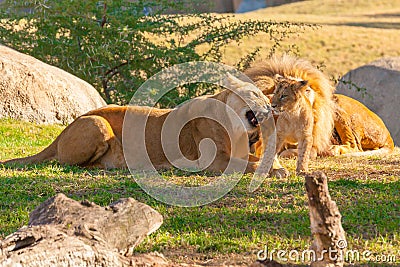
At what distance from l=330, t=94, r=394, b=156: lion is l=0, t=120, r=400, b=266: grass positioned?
155 centimetres

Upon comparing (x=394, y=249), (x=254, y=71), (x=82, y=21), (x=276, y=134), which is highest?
(x=82, y=21)

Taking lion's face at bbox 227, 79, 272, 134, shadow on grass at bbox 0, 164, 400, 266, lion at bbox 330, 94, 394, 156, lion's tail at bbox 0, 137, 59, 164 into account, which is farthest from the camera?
lion at bbox 330, 94, 394, 156

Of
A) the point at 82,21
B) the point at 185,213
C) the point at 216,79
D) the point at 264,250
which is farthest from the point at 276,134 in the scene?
the point at 82,21

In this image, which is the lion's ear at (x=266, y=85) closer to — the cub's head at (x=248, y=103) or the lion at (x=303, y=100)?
the lion at (x=303, y=100)

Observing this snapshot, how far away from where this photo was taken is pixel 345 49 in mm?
26516

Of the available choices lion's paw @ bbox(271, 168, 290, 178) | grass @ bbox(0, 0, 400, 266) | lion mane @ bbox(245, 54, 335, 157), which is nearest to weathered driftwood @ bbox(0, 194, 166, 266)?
grass @ bbox(0, 0, 400, 266)

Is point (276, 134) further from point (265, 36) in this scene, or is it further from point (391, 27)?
point (391, 27)

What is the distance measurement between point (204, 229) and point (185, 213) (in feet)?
1.61

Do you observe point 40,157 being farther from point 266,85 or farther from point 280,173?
point 280,173

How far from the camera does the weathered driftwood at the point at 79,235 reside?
4297 millimetres

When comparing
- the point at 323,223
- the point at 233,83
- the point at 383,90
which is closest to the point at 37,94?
the point at 233,83

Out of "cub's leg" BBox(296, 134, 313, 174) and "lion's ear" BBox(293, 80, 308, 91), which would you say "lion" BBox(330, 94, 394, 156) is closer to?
"cub's leg" BBox(296, 134, 313, 174)

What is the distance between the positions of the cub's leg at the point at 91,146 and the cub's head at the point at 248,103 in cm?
149

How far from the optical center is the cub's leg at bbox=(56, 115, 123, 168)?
8.73m
